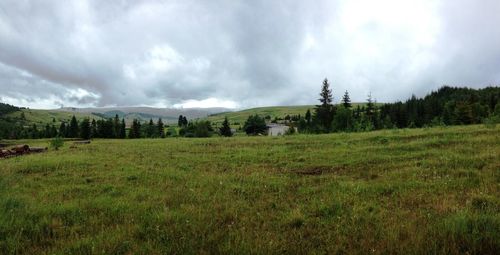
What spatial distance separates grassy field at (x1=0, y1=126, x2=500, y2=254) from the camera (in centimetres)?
668

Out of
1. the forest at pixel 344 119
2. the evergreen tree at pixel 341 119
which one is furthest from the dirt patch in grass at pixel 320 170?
the evergreen tree at pixel 341 119

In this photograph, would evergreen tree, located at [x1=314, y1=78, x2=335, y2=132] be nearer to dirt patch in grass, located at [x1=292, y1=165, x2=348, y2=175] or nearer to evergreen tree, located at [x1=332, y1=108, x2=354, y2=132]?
evergreen tree, located at [x1=332, y1=108, x2=354, y2=132]

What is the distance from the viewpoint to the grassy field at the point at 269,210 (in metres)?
6.68

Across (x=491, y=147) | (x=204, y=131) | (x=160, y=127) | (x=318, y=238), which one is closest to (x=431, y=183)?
(x=318, y=238)

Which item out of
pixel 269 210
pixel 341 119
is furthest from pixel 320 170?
pixel 341 119

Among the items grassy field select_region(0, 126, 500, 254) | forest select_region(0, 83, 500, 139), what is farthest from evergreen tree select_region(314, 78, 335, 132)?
grassy field select_region(0, 126, 500, 254)

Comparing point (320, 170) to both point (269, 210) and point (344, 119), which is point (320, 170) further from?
point (344, 119)

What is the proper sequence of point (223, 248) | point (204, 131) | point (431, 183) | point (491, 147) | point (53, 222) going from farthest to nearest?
point (204, 131) < point (491, 147) < point (431, 183) < point (53, 222) < point (223, 248)

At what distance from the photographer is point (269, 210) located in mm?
9352

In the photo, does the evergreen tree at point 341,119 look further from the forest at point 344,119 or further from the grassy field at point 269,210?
the grassy field at point 269,210

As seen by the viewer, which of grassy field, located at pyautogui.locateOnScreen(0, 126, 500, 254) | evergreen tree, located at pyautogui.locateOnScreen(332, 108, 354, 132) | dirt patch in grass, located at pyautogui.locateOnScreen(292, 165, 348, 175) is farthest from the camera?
evergreen tree, located at pyautogui.locateOnScreen(332, 108, 354, 132)

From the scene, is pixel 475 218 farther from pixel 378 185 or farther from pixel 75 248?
pixel 75 248

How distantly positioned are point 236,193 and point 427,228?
6061 millimetres

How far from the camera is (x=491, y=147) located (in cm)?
1742
